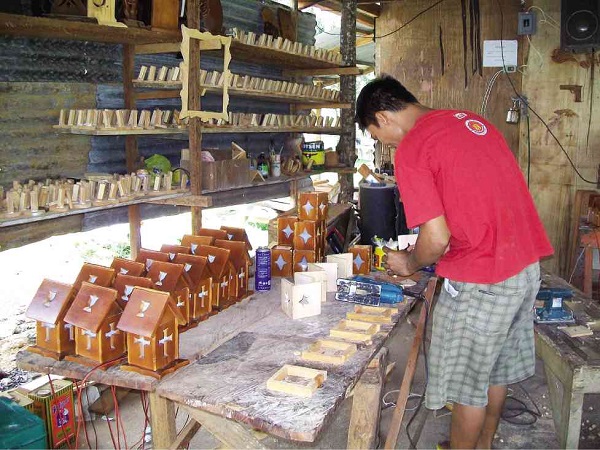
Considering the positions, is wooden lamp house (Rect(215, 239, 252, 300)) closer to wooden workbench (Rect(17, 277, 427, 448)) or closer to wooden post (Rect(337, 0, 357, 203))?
wooden workbench (Rect(17, 277, 427, 448))

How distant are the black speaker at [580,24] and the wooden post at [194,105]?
3878 mm

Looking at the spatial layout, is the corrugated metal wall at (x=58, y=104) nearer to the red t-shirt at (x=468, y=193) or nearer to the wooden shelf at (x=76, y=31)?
the wooden shelf at (x=76, y=31)

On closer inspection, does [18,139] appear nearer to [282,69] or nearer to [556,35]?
[282,69]

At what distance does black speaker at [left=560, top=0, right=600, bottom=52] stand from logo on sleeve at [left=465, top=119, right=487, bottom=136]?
171 inches

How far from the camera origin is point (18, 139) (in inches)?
163

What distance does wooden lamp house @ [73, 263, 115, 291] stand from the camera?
251 centimetres

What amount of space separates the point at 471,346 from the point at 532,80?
16.3 ft

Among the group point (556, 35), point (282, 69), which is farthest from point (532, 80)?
point (282, 69)

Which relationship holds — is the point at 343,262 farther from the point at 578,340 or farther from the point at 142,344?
the point at 142,344

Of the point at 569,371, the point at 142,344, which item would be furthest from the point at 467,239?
the point at 142,344

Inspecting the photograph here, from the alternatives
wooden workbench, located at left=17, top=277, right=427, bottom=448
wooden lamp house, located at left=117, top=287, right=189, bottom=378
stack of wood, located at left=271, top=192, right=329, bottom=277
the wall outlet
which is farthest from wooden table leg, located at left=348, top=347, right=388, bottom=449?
the wall outlet

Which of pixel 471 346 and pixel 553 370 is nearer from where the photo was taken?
pixel 471 346

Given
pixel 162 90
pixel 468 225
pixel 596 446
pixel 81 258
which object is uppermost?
pixel 162 90

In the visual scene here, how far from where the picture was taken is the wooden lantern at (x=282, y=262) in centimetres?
351
